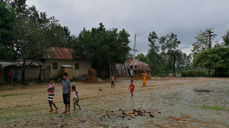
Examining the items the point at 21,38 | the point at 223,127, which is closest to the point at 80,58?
the point at 21,38

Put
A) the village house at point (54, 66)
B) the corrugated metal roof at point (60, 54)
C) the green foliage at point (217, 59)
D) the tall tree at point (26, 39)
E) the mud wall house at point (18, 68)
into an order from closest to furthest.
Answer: the tall tree at point (26, 39) → the mud wall house at point (18, 68) → the village house at point (54, 66) → the corrugated metal roof at point (60, 54) → the green foliage at point (217, 59)

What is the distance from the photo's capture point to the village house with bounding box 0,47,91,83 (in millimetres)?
22136

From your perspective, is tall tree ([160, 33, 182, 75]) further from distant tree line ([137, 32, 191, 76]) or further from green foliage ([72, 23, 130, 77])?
green foliage ([72, 23, 130, 77])

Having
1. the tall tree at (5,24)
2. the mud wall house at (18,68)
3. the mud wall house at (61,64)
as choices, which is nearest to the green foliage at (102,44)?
the mud wall house at (61,64)

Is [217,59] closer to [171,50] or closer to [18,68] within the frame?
[171,50]

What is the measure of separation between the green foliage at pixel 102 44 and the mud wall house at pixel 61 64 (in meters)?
1.48

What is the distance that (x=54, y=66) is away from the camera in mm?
24344

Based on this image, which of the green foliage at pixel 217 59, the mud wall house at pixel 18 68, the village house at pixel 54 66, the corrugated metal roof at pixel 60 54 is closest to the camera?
the mud wall house at pixel 18 68

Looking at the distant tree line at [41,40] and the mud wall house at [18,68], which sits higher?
the distant tree line at [41,40]

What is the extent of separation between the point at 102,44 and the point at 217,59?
2759 centimetres

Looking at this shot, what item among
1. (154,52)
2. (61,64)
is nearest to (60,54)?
(61,64)

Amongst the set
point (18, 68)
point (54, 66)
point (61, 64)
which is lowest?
point (18, 68)

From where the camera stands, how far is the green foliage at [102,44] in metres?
24.0

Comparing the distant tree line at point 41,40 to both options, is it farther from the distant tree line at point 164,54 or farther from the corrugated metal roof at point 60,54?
the distant tree line at point 164,54
